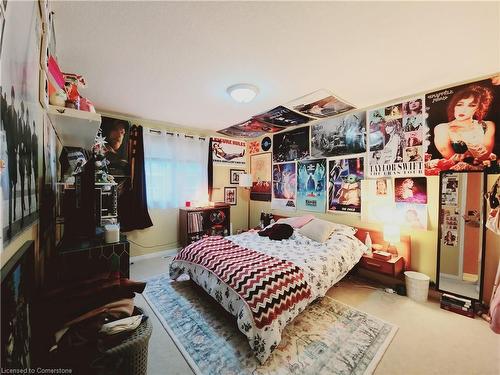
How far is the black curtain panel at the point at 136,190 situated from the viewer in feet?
12.0

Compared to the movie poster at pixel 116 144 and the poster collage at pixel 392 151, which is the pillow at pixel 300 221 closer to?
the poster collage at pixel 392 151

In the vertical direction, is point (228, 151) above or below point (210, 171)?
above

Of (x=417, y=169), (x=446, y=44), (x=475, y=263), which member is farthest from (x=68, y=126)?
(x=475, y=263)

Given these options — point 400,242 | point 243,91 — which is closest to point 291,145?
point 243,91

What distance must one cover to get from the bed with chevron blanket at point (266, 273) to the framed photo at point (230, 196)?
1.77 metres

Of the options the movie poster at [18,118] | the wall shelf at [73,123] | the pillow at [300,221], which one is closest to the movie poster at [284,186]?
the pillow at [300,221]

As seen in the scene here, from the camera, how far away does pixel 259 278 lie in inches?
76.1

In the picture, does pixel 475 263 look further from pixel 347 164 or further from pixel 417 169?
pixel 347 164

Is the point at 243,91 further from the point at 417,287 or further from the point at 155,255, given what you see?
the point at 155,255

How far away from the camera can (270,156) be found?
4.68 m

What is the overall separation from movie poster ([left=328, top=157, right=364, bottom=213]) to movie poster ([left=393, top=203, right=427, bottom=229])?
20.4 inches

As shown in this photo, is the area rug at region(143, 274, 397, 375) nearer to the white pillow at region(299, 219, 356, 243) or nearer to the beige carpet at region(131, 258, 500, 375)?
the beige carpet at region(131, 258, 500, 375)

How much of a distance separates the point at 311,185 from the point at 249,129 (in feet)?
5.44

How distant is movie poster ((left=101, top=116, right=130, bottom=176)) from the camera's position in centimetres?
348
